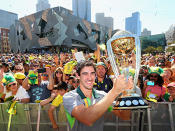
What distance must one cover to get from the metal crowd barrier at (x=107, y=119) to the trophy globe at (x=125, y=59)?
4.15 feet

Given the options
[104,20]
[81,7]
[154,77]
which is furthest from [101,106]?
[81,7]

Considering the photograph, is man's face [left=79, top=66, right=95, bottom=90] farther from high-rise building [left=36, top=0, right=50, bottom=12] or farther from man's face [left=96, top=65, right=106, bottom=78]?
high-rise building [left=36, top=0, right=50, bottom=12]

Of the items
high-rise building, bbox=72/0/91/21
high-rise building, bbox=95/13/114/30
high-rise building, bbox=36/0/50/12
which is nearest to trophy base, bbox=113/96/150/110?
high-rise building, bbox=95/13/114/30

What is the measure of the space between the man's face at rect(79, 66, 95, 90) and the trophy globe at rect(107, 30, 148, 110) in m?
0.41

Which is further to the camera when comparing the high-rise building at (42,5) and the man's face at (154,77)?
the high-rise building at (42,5)

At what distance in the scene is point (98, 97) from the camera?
64.2 inches

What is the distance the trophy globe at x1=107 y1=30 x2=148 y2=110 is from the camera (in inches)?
63.4

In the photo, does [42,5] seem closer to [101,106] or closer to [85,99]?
[85,99]

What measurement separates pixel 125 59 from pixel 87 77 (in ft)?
2.43

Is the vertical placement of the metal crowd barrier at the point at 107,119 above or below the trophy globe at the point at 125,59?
below

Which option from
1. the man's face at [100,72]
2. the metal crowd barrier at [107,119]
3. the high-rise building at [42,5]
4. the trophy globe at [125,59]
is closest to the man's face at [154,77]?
the metal crowd barrier at [107,119]

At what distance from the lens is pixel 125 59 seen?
197 cm

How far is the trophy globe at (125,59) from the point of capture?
1.61 meters

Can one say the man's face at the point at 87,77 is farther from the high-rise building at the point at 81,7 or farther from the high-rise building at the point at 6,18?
the high-rise building at the point at 81,7
